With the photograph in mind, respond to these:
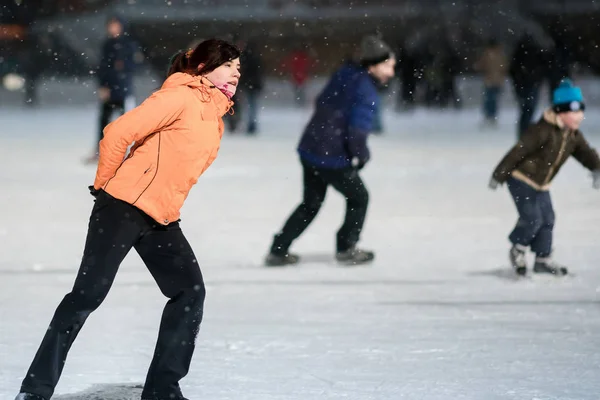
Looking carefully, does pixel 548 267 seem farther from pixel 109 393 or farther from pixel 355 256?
pixel 109 393

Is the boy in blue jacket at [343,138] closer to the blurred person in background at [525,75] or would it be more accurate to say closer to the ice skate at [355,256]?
the ice skate at [355,256]

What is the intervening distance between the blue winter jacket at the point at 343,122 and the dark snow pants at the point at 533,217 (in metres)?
0.86

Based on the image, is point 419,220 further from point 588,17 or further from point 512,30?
point 588,17

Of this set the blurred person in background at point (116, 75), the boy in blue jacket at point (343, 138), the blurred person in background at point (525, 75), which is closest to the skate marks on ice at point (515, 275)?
the boy in blue jacket at point (343, 138)

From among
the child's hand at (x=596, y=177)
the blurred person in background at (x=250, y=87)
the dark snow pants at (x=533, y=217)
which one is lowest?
the blurred person in background at (x=250, y=87)

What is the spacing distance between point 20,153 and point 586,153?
9289 mm

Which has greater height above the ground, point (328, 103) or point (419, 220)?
point (328, 103)

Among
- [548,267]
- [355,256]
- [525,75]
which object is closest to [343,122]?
[355,256]

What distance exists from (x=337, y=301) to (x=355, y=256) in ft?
3.72

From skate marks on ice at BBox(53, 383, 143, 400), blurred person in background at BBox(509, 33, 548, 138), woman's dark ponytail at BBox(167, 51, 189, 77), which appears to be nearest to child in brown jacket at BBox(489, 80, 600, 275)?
skate marks on ice at BBox(53, 383, 143, 400)

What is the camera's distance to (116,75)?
518 inches

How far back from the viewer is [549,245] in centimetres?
679

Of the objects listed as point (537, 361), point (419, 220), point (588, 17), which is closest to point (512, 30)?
point (588, 17)

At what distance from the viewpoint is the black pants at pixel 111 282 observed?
3.86 metres
